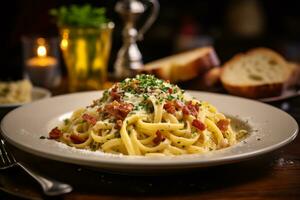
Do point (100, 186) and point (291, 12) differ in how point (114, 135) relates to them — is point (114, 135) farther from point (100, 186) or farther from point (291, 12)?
point (291, 12)

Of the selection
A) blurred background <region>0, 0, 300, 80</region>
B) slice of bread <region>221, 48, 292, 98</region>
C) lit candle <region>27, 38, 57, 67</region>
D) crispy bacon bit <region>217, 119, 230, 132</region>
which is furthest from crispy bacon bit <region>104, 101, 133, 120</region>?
blurred background <region>0, 0, 300, 80</region>

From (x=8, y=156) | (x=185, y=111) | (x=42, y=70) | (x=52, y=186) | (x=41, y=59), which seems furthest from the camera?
(x=41, y=59)

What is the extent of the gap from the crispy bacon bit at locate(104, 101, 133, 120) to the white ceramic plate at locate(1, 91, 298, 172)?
0.97 ft

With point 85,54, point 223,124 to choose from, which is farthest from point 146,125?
point 85,54

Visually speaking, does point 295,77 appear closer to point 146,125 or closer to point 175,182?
point 146,125

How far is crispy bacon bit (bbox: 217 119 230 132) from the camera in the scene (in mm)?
2418

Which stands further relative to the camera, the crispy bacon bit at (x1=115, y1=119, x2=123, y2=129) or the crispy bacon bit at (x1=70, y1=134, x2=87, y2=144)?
the crispy bacon bit at (x1=70, y1=134, x2=87, y2=144)

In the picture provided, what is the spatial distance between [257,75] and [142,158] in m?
1.95

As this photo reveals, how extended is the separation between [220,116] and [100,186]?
830 mm

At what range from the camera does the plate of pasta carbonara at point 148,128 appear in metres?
2.07

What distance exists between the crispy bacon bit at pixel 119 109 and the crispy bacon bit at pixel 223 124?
16.2 inches

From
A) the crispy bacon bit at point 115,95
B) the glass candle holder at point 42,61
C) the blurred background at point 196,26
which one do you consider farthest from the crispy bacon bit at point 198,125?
the blurred background at point 196,26

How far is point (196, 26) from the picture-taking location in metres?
7.42

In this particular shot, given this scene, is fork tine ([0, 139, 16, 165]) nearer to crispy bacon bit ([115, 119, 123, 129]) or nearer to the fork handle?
the fork handle
